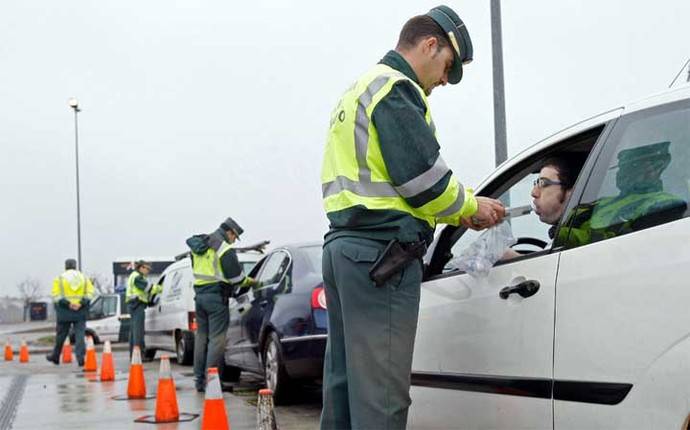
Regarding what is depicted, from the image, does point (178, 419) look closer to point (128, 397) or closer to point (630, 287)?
point (128, 397)

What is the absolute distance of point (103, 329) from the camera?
2223 cm

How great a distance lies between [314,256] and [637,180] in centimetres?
499

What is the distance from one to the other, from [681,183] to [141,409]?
636 centimetres

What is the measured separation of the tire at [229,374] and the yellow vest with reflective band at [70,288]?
15.5 ft

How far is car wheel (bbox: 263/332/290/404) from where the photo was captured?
7.12 meters

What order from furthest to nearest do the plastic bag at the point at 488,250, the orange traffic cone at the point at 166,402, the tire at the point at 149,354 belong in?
the tire at the point at 149,354 < the orange traffic cone at the point at 166,402 < the plastic bag at the point at 488,250

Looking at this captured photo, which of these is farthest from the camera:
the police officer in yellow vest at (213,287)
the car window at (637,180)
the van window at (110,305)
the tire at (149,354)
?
the van window at (110,305)

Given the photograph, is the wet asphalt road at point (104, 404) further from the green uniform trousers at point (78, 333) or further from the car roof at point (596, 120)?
the car roof at point (596, 120)

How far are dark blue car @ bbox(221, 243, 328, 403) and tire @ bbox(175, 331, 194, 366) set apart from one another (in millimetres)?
3846

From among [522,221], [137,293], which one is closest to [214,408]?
[522,221]

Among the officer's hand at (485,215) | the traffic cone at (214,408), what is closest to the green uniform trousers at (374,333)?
the officer's hand at (485,215)

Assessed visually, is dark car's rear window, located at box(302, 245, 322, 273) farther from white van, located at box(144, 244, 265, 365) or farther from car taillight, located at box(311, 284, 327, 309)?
white van, located at box(144, 244, 265, 365)

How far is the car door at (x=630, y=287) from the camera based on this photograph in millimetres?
2338

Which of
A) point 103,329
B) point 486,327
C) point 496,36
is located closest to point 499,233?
point 486,327
